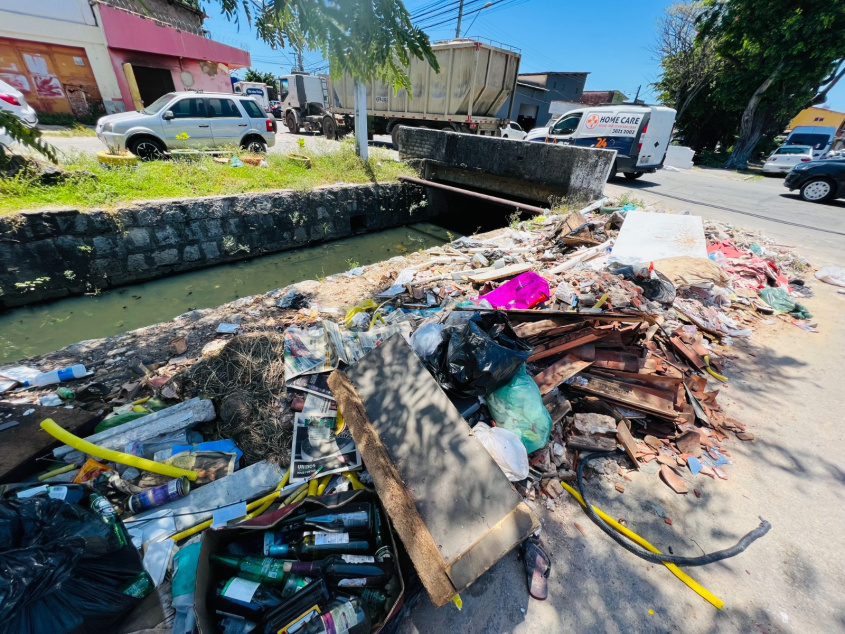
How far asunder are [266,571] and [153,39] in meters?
20.5

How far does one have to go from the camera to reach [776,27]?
14570 mm

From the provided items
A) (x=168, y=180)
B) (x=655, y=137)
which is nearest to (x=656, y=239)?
(x=655, y=137)

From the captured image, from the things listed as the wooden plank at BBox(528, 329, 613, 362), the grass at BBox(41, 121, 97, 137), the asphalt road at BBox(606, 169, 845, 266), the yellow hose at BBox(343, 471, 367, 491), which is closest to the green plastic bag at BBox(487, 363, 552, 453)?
the wooden plank at BBox(528, 329, 613, 362)

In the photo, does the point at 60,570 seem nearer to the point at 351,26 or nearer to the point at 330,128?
the point at 351,26

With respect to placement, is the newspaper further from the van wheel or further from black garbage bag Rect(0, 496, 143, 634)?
the van wheel

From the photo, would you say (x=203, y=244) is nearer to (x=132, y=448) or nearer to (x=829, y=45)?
(x=132, y=448)

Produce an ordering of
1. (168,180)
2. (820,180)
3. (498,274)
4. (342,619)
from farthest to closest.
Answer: (820,180) → (168,180) → (498,274) → (342,619)

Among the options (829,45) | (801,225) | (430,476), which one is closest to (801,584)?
(430,476)

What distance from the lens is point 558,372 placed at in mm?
2531

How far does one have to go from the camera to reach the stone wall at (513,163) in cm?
659

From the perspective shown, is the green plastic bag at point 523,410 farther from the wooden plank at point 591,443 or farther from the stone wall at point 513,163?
the stone wall at point 513,163

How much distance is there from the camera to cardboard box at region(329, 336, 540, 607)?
4.86 ft

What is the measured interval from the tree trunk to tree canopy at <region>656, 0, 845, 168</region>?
22mm

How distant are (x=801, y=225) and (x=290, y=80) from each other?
20186mm
